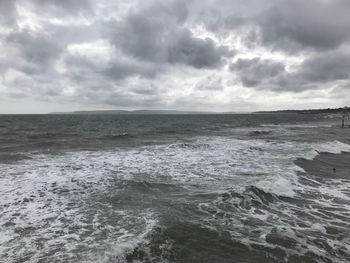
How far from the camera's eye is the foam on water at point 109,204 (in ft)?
24.1

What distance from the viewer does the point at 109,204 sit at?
1034cm

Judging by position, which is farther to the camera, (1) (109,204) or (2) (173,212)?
(1) (109,204)

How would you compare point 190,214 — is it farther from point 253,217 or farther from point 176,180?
point 176,180

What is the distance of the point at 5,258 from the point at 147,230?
3.31m

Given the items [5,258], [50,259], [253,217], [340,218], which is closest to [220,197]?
[253,217]

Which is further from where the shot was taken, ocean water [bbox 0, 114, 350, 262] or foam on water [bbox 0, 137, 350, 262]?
foam on water [bbox 0, 137, 350, 262]

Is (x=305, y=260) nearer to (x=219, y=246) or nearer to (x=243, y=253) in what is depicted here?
(x=243, y=253)

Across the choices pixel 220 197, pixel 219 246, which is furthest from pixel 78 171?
pixel 219 246

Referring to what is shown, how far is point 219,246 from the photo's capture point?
23.9ft

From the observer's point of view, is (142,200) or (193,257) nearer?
(193,257)

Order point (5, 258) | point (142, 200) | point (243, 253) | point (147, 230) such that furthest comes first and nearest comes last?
point (142, 200) → point (147, 230) → point (243, 253) → point (5, 258)

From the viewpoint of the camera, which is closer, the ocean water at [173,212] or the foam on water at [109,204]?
the ocean water at [173,212]

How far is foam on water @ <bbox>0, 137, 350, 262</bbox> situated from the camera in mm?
7348

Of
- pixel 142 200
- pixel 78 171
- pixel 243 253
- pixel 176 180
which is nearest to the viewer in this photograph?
pixel 243 253
